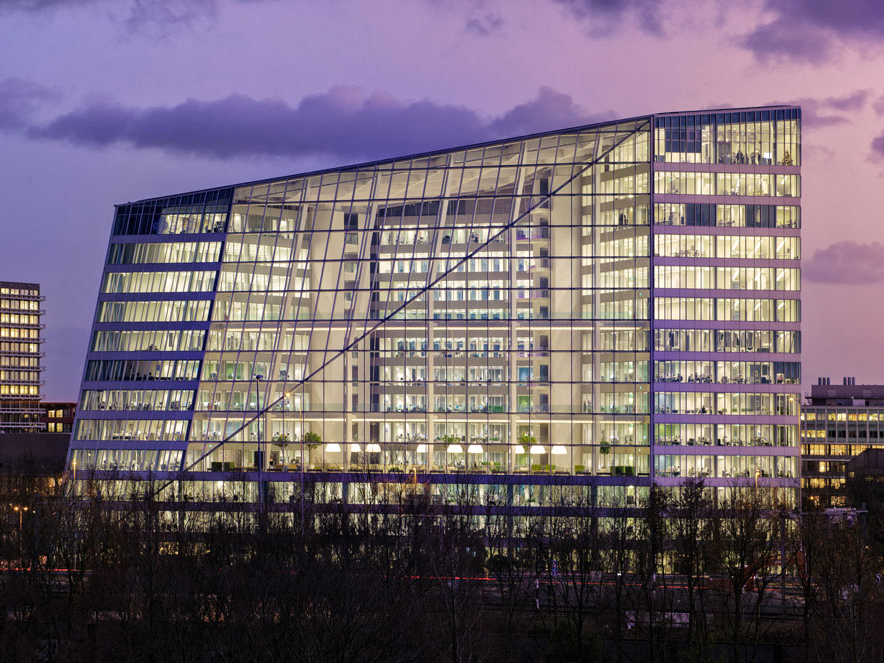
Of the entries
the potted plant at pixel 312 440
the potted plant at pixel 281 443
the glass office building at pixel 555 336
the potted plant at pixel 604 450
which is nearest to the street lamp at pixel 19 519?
the glass office building at pixel 555 336

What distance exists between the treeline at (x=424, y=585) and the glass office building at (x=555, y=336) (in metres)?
12.4

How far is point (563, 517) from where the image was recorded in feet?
322

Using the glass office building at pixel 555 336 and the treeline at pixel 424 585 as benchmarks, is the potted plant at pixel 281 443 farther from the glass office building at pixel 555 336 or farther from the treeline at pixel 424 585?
the treeline at pixel 424 585

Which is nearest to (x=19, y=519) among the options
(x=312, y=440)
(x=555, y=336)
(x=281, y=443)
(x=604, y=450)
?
(x=281, y=443)

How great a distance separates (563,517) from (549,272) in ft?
93.6

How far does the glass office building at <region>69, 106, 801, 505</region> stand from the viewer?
116 m

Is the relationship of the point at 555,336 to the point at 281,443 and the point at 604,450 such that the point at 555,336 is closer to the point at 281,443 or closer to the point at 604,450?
the point at 604,450

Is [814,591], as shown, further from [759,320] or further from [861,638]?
A: [759,320]

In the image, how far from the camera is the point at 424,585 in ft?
235

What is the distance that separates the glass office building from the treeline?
40.7 ft

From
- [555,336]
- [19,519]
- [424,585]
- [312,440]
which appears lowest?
[424,585]

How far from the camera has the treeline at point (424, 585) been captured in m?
54.8

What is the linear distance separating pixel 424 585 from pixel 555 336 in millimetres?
49344

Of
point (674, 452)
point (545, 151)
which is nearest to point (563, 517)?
point (674, 452)
